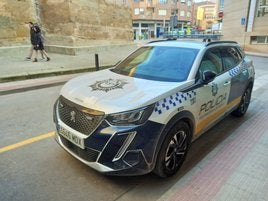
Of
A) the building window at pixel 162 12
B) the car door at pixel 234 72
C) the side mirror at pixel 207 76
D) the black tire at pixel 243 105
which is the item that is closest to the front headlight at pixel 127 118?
the side mirror at pixel 207 76

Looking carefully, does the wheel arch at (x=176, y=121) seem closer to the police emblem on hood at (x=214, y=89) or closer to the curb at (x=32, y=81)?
the police emblem on hood at (x=214, y=89)

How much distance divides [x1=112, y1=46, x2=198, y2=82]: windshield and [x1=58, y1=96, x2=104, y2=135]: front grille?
3.52ft

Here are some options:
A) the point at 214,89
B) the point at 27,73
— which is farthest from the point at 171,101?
the point at 27,73

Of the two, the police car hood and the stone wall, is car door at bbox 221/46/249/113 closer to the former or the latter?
the police car hood

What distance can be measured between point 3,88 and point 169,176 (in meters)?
6.19

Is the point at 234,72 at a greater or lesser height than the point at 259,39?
greater

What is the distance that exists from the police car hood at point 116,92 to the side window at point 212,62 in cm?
63

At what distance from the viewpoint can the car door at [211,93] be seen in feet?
10.6

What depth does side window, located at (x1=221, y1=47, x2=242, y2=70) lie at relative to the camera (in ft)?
13.3

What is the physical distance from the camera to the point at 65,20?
47.2ft

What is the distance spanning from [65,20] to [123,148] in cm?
1374

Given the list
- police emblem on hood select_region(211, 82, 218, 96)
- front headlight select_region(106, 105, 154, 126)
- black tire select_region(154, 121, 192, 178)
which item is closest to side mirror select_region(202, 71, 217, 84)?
police emblem on hood select_region(211, 82, 218, 96)

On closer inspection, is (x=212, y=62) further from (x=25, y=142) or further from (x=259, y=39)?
(x=259, y=39)

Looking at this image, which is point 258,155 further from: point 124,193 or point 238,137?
point 124,193
